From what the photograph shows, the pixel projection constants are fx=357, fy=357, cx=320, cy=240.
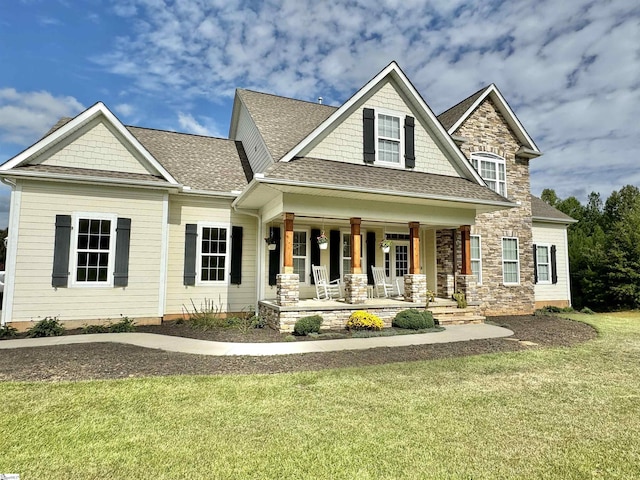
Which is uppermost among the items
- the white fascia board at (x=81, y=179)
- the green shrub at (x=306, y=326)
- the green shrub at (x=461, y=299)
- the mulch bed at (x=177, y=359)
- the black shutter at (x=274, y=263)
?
the white fascia board at (x=81, y=179)

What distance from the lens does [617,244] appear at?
59.5 feet

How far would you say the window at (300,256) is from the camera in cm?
1273

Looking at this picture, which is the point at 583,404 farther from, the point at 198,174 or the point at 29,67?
the point at 29,67

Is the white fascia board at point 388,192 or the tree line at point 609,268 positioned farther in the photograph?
the tree line at point 609,268

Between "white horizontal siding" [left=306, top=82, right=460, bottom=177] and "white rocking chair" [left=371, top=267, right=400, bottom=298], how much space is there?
Answer: 13.1 feet

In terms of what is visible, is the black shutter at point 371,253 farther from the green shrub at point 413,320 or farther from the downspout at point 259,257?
the downspout at point 259,257

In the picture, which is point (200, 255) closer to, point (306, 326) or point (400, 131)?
point (306, 326)

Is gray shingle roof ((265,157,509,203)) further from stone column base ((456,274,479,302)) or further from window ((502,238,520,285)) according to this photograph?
window ((502,238,520,285))

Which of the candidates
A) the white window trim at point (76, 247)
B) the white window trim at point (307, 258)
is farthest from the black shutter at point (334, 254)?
the white window trim at point (76, 247)

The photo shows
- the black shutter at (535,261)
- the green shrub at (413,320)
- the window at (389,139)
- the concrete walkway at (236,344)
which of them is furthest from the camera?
the black shutter at (535,261)

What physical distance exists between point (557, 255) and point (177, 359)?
1729 cm

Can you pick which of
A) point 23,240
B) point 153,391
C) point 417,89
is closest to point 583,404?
point 153,391

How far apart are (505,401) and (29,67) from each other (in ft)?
44.7

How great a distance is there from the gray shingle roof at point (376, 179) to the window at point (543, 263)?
21.5 feet
